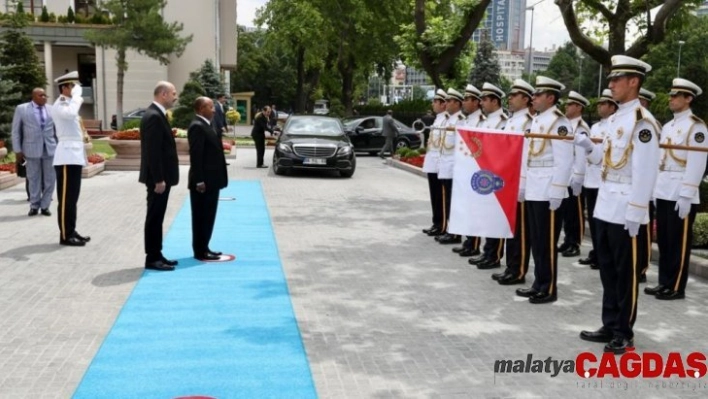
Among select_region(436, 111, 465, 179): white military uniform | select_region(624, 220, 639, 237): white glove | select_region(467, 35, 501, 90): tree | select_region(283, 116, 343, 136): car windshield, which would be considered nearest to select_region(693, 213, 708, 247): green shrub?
select_region(436, 111, 465, 179): white military uniform

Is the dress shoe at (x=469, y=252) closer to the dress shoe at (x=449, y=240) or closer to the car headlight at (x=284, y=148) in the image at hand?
the dress shoe at (x=449, y=240)

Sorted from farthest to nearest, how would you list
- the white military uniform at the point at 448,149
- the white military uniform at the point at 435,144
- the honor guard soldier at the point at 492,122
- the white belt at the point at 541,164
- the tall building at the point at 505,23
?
the tall building at the point at 505,23 → the white military uniform at the point at 435,144 → the white military uniform at the point at 448,149 → the honor guard soldier at the point at 492,122 → the white belt at the point at 541,164

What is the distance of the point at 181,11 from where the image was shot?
150ft

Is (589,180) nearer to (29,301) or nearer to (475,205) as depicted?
(475,205)

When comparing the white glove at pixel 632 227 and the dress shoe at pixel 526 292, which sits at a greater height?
the white glove at pixel 632 227

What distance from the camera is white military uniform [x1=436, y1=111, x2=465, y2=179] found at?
9898 mm

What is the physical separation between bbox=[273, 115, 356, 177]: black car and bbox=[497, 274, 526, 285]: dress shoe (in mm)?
11277

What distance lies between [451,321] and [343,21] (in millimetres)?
36988

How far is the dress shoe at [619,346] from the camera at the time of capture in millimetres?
5555

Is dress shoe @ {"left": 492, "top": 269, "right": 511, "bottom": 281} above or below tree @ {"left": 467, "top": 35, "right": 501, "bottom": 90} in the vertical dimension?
below

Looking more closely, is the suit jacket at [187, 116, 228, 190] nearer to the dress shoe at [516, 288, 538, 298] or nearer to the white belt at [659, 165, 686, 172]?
the dress shoe at [516, 288, 538, 298]

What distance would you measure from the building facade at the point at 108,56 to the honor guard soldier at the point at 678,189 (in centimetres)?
3959

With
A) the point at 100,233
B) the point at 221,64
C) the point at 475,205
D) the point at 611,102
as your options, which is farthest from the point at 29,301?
the point at 221,64

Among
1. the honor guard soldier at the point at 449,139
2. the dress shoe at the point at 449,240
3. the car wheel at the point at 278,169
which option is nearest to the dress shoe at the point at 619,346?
the honor guard soldier at the point at 449,139
